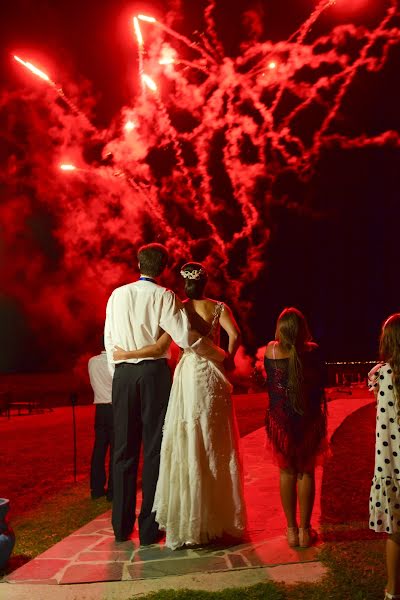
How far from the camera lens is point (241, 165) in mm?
29406

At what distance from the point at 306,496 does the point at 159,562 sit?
1109 millimetres

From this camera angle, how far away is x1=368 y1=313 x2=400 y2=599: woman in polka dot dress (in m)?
3.42

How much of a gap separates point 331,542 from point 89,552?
1718 millimetres

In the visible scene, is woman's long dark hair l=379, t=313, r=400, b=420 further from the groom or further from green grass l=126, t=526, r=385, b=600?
the groom

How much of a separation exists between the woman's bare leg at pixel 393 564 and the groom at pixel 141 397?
1855mm

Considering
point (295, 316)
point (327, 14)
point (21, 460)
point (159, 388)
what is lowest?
point (21, 460)

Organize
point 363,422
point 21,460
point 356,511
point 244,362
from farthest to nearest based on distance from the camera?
point 244,362
point 363,422
point 21,460
point 356,511

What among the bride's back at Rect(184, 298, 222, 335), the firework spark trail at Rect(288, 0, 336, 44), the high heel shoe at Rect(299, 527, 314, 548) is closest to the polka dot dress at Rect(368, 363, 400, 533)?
the high heel shoe at Rect(299, 527, 314, 548)

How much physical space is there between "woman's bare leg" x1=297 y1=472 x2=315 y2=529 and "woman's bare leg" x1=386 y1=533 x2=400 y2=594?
3.72 feet

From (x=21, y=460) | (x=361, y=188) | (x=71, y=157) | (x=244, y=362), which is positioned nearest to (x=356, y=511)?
(x=21, y=460)

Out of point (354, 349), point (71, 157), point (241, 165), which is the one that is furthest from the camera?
point (354, 349)

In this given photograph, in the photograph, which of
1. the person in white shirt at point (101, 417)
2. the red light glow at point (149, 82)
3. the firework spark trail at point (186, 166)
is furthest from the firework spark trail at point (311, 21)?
the person in white shirt at point (101, 417)

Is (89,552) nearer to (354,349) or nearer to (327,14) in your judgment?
(327,14)

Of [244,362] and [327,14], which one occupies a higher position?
[327,14]
